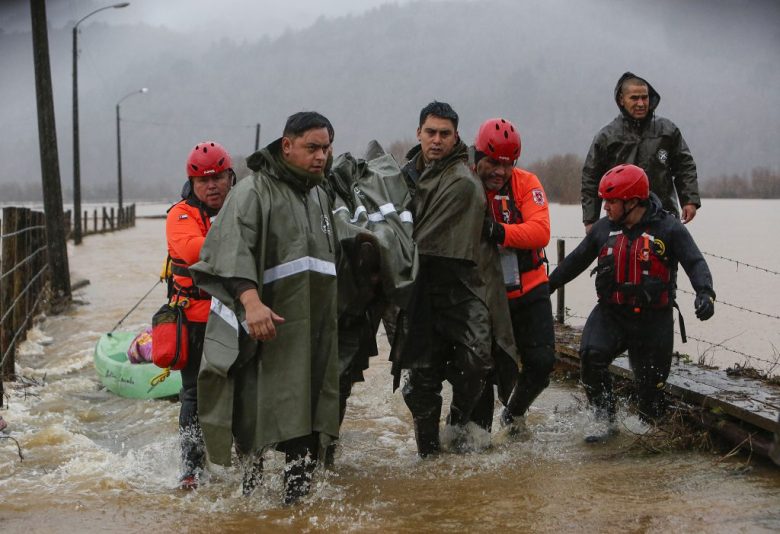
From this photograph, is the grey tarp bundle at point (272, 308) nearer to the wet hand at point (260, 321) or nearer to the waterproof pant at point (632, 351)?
the wet hand at point (260, 321)

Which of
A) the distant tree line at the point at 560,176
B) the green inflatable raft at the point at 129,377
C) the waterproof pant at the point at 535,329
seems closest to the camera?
the waterproof pant at the point at 535,329

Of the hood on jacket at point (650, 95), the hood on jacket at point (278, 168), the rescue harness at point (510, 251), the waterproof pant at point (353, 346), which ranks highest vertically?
the hood on jacket at point (650, 95)

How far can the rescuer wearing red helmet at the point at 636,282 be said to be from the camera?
5766 millimetres

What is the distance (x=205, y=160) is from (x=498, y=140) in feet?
5.60

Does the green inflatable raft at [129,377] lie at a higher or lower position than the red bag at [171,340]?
lower

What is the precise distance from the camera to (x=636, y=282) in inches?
229

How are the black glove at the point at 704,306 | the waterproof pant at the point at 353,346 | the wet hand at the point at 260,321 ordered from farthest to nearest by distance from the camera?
the black glove at the point at 704,306 < the waterproof pant at the point at 353,346 < the wet hand at the point at 260,321

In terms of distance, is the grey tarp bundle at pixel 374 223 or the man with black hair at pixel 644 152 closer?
the grey tarp bundle at pixel 374 223

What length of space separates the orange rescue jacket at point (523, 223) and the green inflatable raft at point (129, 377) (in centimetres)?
368

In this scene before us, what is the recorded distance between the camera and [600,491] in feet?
16.6

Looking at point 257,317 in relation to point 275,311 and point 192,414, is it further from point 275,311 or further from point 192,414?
point 192,414

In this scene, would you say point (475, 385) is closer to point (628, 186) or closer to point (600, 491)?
point (600, 491)

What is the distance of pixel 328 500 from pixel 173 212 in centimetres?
181

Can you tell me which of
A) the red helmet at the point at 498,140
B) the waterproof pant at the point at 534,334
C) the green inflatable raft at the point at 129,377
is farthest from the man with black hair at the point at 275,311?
the green inflatable raft at the point at 129,377
